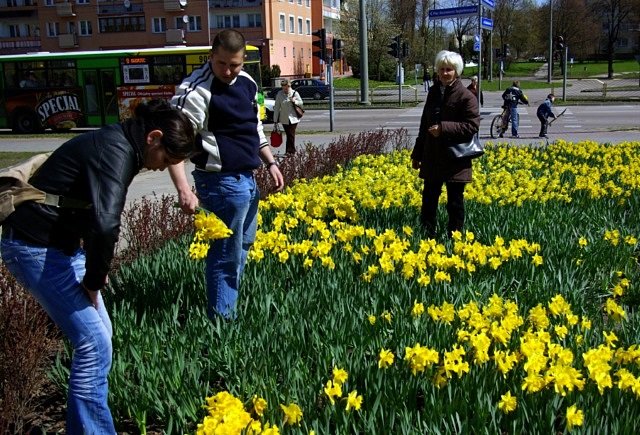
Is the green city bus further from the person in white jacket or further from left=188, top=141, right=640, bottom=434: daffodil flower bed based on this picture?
left=188, top=141, right=640, bottom=434: daffodil flower bed

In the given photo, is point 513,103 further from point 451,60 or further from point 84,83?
point 84,83

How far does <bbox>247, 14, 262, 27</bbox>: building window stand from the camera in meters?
58.5

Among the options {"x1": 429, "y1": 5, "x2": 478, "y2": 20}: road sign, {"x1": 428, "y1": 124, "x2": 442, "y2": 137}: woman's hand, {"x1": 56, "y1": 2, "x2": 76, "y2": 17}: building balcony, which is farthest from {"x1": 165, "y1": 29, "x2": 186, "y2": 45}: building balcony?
{"x1": 428, "y1": 124, "x2": 442, "y2": 137}: woman's hand

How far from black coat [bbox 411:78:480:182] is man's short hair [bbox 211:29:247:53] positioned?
2.34m

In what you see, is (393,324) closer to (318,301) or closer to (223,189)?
(318,301)

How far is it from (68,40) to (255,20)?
17.9 m

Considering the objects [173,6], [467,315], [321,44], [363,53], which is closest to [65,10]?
[173,6]

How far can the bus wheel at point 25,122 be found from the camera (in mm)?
23578

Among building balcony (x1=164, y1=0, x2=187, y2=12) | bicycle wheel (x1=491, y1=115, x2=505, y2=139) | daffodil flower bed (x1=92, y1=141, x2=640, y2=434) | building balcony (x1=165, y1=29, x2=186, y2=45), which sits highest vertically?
building balcony (x1=164, y1=0, x2=187, y2=12)

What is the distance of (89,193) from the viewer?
2527 millimetres

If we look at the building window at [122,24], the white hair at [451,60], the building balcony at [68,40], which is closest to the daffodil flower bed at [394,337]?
the white hair at [451,60]

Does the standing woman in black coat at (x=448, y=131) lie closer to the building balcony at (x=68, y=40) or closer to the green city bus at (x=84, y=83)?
the green city bus at (x=84, y=83)

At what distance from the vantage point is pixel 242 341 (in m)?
3.59

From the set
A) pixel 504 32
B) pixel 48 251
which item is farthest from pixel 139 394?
pixel 504 32
